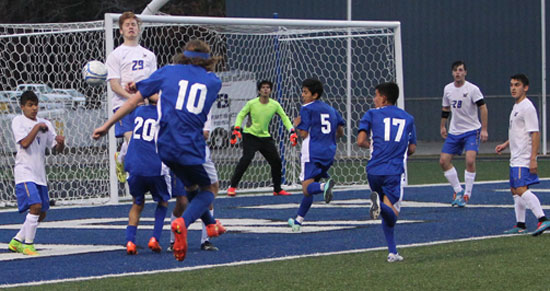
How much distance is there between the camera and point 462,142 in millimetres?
15570

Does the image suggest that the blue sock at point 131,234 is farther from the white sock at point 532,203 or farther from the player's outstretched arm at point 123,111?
the white sock at point 532,203

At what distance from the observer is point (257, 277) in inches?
336

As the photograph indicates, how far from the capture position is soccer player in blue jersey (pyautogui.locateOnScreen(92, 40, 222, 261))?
27.5 feet

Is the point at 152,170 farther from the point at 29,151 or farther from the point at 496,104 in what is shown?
the point at 496,104

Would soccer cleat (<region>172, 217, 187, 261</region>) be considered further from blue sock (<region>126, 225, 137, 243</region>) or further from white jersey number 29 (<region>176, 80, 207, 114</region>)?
blue sock (<region>126, 225, 137, 243</region>)

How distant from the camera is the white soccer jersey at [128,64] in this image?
40.7 ft

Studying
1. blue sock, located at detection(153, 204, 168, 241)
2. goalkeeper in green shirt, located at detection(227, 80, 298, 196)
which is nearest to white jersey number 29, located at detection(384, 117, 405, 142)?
blue sock, located at detection(153, 204, 168, 241)

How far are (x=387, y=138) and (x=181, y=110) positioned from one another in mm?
2259

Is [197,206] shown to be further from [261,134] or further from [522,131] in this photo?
[261,134]

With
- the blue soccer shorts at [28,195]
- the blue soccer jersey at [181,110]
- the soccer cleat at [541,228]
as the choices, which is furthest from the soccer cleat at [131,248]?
the soccer cleat at [541,228]

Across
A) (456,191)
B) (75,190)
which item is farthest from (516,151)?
(75,190)

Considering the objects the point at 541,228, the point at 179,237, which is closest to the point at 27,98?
the point at 179,237

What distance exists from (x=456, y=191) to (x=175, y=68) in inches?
289

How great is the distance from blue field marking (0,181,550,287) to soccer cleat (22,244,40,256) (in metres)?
0.11
